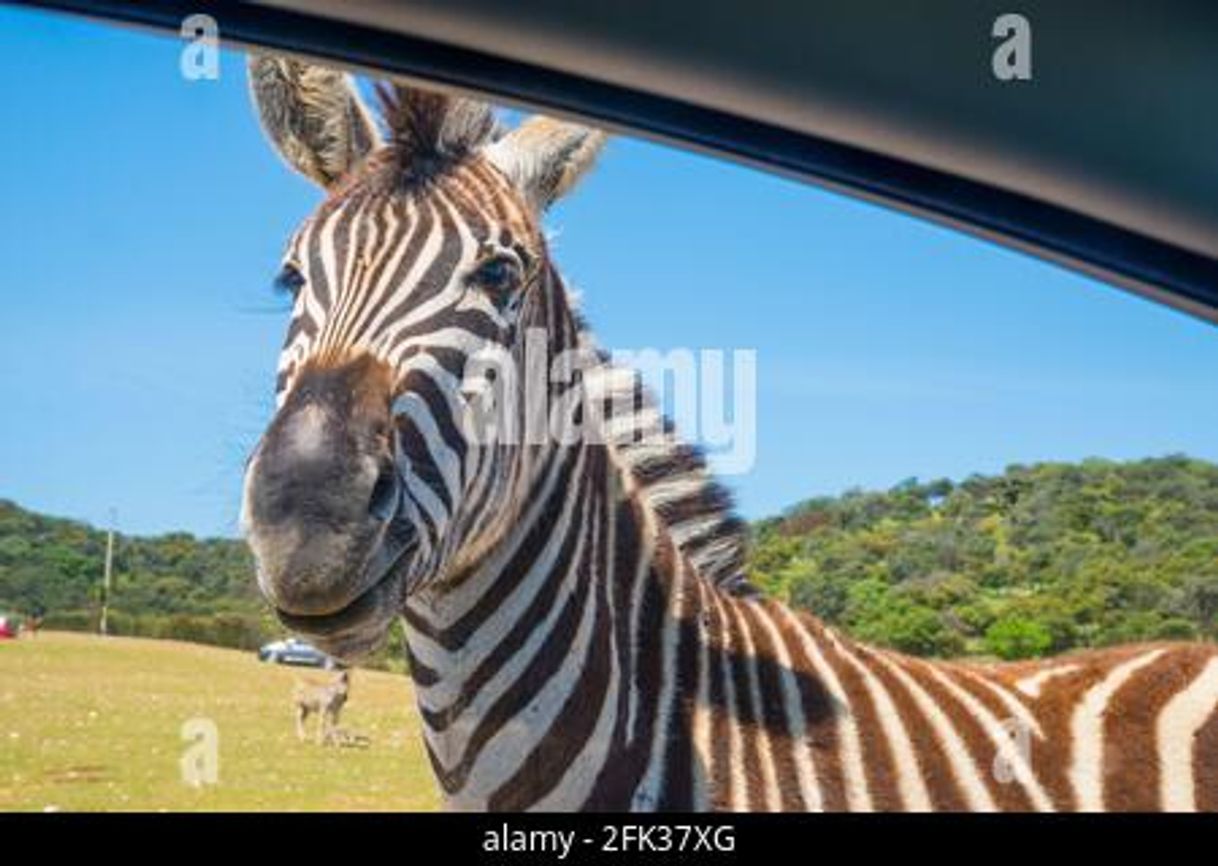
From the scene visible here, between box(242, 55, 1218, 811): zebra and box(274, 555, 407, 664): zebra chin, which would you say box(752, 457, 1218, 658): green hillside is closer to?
box(242, 55, 1218, 811): zebra

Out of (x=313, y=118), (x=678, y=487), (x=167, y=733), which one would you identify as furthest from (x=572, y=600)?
(x=313, y=118)

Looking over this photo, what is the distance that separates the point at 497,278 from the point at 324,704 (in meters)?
0.52

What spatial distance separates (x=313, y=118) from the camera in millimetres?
1692

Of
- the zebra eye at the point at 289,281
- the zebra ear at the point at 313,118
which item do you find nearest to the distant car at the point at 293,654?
the zebra eye at the point at 289,281

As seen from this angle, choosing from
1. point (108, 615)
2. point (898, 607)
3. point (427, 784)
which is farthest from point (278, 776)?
point (898, 607)

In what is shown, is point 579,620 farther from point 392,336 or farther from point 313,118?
point 313,118

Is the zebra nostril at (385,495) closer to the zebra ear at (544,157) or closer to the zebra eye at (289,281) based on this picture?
the zebra eye at (289,281)

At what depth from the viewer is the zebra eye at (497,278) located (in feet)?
5.45

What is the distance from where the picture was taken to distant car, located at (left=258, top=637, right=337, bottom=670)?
156cm

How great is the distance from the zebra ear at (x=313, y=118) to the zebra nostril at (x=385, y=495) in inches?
17.3

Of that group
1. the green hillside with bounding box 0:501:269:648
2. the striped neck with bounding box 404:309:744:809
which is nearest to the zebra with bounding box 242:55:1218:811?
the striped neck with bounding box 404:309:744:809
